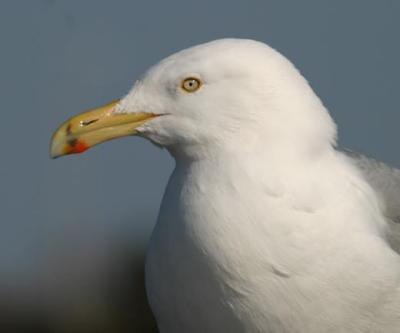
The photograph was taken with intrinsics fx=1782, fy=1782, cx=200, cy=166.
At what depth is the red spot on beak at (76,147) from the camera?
985 centimetres

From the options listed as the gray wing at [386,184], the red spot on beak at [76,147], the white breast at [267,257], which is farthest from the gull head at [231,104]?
the gray wing at [386,184]

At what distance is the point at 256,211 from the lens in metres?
9.43

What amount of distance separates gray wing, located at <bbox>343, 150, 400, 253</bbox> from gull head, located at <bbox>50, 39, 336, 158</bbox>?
0.55 meters

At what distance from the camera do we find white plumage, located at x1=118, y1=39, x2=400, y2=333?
9.42 metres

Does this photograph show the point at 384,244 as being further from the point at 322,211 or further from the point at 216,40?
the point at 216,40

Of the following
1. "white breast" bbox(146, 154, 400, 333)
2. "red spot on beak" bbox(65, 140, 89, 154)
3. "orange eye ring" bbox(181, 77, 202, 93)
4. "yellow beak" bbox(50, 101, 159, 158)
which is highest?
"orange eye ring" bbox(181, 77, 202, 93)

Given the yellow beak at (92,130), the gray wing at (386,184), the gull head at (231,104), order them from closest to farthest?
the gull head at (231,104) → the yellow beak at (92,130) → the gray wing at (386,184)

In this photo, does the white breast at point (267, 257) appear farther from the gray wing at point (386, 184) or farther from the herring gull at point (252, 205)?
the gray wing at point (386, 184)

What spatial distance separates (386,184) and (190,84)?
4.54ft

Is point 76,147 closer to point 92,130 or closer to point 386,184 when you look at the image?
point 92,130

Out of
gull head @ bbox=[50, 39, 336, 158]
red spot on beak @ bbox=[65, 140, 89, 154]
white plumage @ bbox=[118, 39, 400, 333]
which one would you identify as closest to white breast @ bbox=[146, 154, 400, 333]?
white plumage @ bbox=[118, 39, 400, 333]

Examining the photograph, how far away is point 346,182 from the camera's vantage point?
974cm

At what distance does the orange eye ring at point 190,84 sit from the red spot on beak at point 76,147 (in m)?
0.66

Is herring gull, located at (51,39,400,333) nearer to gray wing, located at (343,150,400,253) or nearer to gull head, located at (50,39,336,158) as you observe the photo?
gull head, located at (50,39,336,158)
